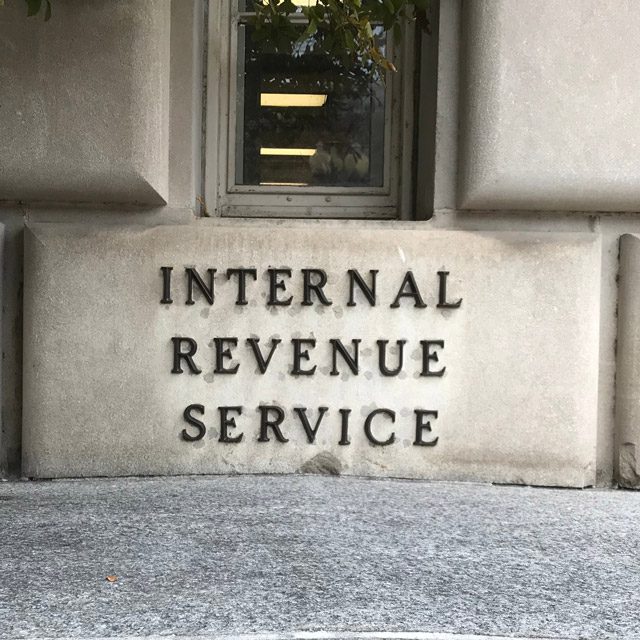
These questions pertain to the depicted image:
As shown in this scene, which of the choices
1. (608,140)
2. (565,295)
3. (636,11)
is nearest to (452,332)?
(565,295)

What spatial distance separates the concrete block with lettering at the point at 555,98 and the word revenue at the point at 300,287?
1.86 ft

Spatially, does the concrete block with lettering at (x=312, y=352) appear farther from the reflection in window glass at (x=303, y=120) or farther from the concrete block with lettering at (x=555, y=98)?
the reflection in window glass at (x=303, y=120)

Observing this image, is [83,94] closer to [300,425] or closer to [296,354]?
[296,354]

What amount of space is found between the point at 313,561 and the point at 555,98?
2530mm

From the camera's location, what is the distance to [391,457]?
413 centimetres

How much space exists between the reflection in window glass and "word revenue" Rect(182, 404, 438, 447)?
127 cm

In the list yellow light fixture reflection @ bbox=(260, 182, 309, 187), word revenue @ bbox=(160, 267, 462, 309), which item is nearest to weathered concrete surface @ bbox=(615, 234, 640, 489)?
word revenue @ bbox=(160, 267, 462, 309)

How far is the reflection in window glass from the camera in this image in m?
4.45

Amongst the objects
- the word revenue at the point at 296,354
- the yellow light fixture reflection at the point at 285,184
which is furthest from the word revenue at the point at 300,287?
the yellow light fixture reflection at the point at 285,184

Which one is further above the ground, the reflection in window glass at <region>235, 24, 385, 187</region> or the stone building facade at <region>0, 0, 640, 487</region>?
the reflection in window glass at <region>235, 24, 385, 187</region>

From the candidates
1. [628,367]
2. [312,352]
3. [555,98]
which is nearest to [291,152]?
[312,352]

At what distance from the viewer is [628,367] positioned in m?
4.12

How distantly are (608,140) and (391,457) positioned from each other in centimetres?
190

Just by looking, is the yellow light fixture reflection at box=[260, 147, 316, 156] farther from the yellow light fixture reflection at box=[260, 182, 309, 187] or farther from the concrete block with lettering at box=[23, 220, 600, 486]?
the concrete block with lettering at box=[23, 220, 600, 486]
